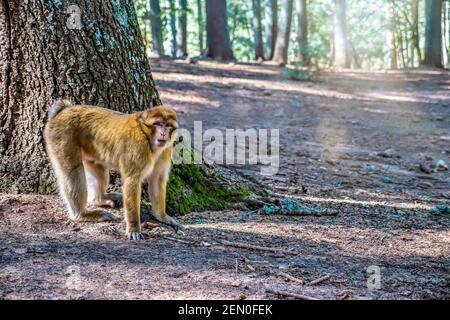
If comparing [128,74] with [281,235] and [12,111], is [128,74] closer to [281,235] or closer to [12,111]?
[12,111]

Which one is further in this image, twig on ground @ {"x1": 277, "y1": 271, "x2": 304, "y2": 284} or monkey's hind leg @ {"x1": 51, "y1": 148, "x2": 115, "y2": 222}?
monkey's hind leg @ {"x1": 51, "y1": 148, "x2": 115, "y2": 222}

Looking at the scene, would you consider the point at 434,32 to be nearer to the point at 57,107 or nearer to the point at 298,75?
the point at 298,75

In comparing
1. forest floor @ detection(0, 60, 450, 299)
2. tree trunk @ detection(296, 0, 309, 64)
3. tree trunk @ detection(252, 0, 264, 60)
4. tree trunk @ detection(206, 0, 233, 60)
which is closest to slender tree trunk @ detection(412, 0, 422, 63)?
tree trunk @ detection(252, 0, 264, 60)

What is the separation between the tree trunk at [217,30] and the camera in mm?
20969

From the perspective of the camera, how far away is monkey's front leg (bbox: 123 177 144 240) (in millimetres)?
4945

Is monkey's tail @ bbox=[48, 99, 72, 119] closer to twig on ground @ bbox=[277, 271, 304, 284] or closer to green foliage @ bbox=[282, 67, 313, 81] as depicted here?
twig on ground @ bbox=[277, 271, 304, 284]

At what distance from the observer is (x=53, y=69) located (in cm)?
541

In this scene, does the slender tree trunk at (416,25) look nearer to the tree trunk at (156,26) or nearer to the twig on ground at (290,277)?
the tree trunk at (156,26)

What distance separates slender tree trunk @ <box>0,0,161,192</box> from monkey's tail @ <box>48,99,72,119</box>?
0.18 metres

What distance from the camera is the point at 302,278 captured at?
4109mm

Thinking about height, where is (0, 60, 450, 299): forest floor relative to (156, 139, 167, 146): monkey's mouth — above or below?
below

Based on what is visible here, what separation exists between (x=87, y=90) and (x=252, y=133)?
5929 millimetres

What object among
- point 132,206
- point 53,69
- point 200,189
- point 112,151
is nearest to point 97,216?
point 132,206
